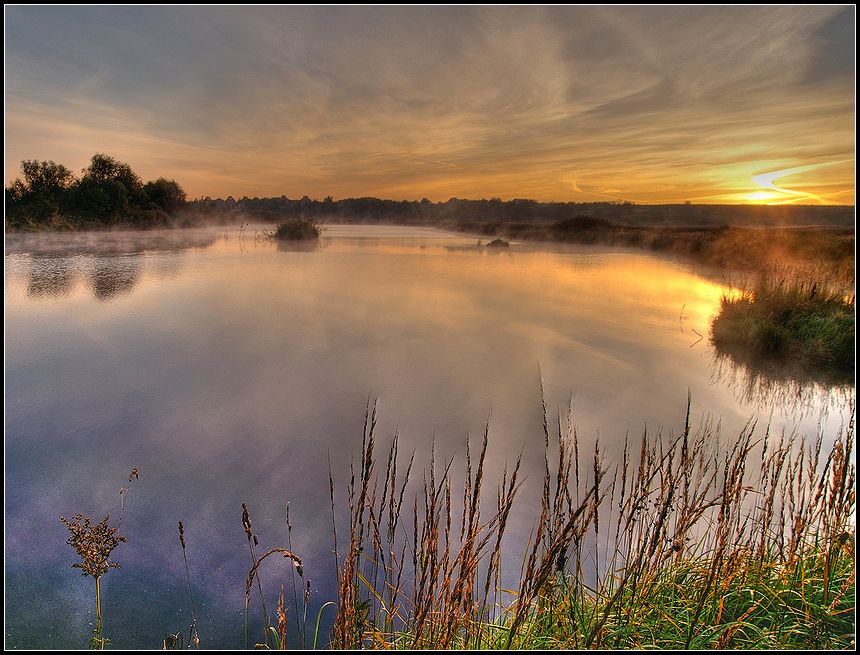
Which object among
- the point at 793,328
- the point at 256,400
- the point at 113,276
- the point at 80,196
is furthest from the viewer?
the point at 80,196

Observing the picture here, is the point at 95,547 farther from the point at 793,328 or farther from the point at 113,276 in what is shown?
the point at 113,276

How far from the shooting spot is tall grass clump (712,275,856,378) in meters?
6.95

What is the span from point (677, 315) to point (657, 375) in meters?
4.71

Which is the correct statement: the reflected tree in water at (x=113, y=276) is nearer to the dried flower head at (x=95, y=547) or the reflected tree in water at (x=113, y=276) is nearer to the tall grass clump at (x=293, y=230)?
the dried flower head at (x=95, y=547)

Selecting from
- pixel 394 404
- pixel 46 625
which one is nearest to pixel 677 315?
pixel 394 404

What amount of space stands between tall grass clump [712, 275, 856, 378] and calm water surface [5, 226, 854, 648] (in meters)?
0.62

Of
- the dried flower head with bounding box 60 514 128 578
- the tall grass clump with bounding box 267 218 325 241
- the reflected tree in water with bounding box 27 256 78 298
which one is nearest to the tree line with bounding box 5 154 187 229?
the reflected tree in water with bounding box 27 256 78 298

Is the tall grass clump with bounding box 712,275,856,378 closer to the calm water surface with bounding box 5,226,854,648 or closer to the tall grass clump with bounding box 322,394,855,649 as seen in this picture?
the calm water surface with bounding box 5,226,854,648

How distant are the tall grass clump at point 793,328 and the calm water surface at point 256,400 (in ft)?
2.04

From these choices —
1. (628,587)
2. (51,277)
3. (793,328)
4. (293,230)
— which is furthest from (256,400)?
(293,230)

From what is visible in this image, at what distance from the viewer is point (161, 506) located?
135 inches

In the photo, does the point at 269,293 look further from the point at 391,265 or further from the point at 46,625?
the point at 46,625

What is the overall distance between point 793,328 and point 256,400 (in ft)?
28.5

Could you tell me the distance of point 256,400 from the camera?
5488mm
